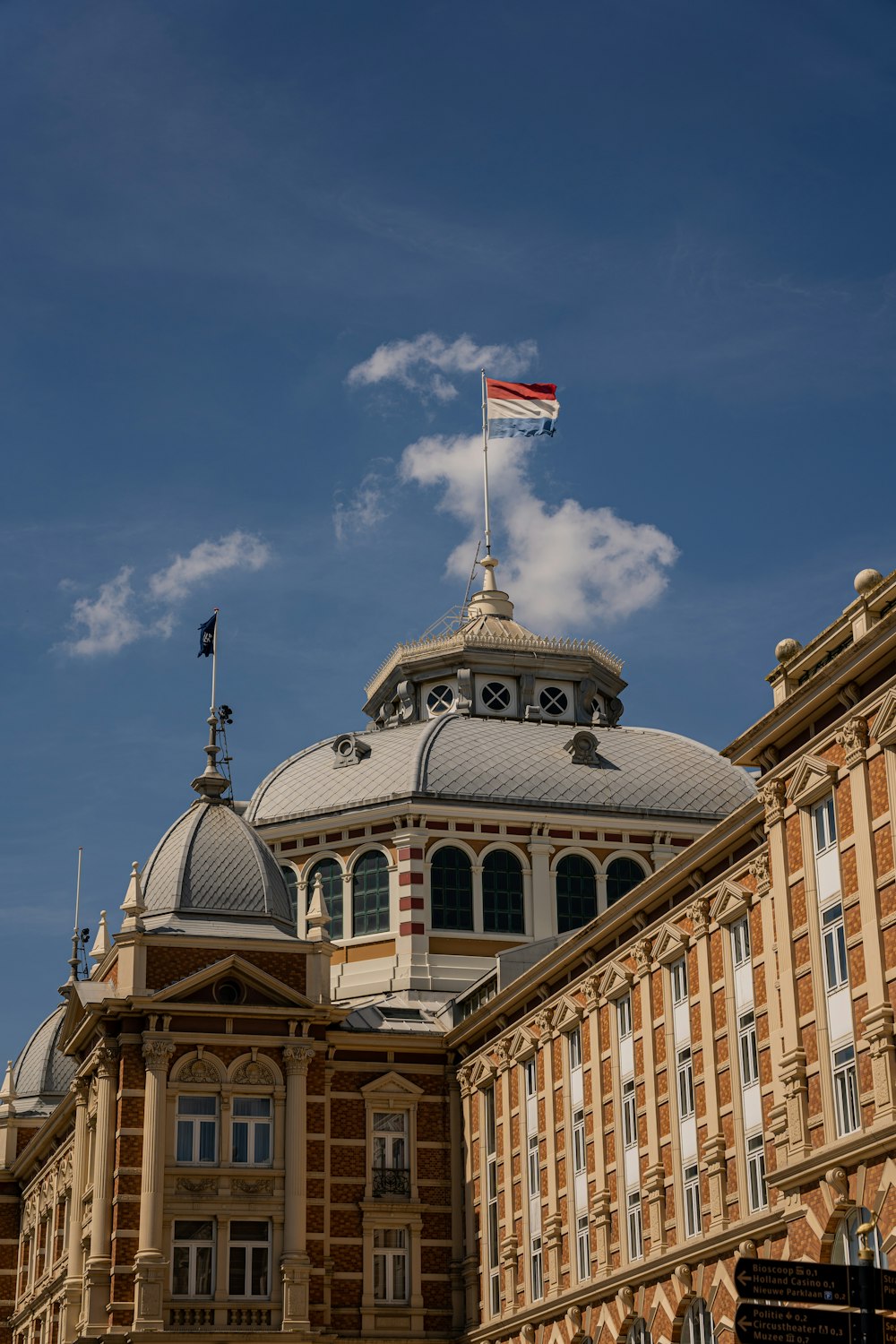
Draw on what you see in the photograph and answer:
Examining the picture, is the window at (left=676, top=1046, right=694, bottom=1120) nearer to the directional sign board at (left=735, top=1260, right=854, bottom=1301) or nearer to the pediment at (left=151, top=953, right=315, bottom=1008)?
the pediment at (left=151, top=953, right=315, bottom=1008)

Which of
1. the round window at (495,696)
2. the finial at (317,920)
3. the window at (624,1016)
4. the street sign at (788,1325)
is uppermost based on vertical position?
the round window at (495,696)

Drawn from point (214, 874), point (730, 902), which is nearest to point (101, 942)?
point (214, 874)

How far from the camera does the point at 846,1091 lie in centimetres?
3638

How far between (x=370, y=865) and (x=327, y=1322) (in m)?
18.1

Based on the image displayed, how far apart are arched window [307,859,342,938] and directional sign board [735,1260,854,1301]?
51259 millimetres

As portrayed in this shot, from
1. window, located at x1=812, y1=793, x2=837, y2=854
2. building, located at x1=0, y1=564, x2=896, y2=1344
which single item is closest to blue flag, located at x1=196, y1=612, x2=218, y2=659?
building, located at x1=0, y1=564, x2=896, y2=1344

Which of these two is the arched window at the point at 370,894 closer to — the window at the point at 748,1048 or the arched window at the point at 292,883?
the arched window at the point at 292,883

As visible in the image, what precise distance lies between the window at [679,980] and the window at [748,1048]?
3.41 m

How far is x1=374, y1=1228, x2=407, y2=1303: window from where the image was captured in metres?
62.0

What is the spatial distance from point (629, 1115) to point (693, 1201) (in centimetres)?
466

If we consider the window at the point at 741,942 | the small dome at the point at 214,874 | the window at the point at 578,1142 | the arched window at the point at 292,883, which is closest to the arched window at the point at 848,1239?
the window at the point at 741,942

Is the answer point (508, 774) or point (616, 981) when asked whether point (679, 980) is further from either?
point (508, 774)

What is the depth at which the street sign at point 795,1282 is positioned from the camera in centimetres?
2102

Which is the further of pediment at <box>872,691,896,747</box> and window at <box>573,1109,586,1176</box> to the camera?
window at <box>573,1109,586,1176</box>
